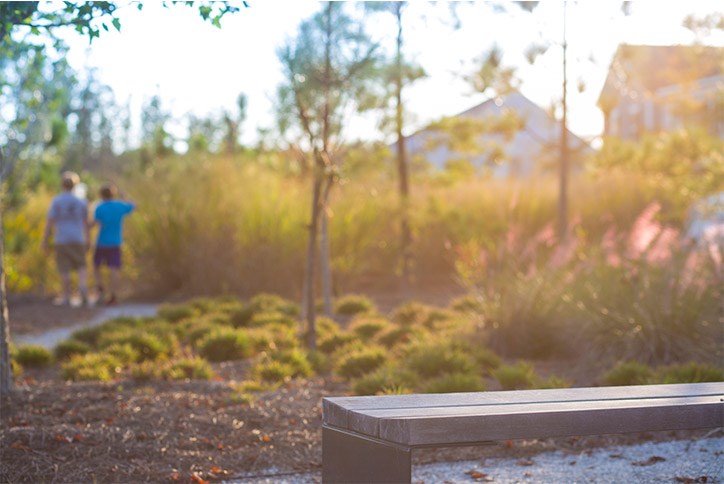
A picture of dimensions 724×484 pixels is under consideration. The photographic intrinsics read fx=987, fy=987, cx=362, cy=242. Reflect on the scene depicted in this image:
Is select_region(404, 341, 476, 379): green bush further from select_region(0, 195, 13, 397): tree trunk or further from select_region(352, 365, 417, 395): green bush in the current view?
select_region(0, 195, 13, 397): tree trunk

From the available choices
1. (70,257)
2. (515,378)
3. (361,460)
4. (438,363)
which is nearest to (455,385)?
(515,378)

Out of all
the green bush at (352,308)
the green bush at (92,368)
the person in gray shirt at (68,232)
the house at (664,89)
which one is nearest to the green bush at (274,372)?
the green bush at (92,368)

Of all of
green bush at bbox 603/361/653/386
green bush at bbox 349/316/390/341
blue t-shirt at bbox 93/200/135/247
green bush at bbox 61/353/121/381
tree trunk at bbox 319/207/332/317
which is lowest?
green bush at bbox 61/353/121/381

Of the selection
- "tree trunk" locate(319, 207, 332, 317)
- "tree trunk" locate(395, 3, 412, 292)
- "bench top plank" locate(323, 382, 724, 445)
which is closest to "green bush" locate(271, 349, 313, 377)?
"tree trunk" locate(319, 207, 332, 317)

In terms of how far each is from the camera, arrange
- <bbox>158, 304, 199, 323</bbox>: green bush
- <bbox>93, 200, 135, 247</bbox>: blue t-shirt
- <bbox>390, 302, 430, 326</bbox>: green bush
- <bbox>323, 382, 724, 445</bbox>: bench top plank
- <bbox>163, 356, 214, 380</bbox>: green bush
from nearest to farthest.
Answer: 1. <bbox>323, 382, 724, 445</bbox>: bench top plank
2. <bbox>163, 356, 214, 380</bbox>: green bush
3. <bbox>390, 302, 430, 326</bbox>: green bush
4. <bbox>158, 304, 199, 323</bbox>: green bush
5. <bbox>93, 200, 135, 247</bbox>: blue t-shirt

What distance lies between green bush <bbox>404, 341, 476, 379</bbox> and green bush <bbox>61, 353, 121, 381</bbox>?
79.4 inches

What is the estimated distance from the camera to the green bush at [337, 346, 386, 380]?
Result: 660 centimetres

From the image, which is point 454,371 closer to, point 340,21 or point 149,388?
point 149,388

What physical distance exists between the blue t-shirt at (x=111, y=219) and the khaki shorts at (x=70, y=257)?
10.0 inches

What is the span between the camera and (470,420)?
10.0ft

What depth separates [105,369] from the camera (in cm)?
670

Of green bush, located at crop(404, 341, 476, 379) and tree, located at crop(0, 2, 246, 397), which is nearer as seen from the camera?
tree, located at crop(0, 2, 246, 397)

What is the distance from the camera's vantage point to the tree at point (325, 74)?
8203mm

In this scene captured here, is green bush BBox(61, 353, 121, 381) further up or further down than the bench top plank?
further down
